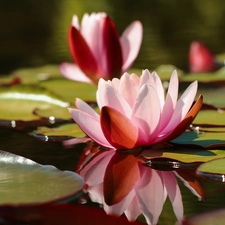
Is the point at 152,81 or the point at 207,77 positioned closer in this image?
the point at 152,81

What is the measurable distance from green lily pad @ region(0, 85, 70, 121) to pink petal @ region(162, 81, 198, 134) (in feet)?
2.17

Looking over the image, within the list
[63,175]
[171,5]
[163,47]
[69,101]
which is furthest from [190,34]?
[63,175]

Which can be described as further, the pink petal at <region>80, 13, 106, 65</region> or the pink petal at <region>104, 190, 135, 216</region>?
the pink petal at <region>80, 13, 106, 65</region>

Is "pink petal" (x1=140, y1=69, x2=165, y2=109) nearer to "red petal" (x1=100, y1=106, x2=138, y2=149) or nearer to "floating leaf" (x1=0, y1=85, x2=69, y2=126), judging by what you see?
"red petal" (x1=100, y1=106, x2=138, y2=149)

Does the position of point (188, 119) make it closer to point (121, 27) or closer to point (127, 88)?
point (127, 88)

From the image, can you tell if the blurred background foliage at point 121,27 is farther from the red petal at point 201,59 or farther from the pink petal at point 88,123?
the pink petal at point 88,123

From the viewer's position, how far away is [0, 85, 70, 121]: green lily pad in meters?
2.10

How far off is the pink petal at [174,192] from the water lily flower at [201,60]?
58.2 inches

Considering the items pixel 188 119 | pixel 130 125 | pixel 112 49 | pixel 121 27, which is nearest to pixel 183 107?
pixel 188 119

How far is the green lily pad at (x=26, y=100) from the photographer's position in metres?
2.10

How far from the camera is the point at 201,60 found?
2.81 metres

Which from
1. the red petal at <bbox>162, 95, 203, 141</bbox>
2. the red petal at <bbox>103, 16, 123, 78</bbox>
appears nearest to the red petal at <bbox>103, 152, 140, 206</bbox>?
the red petal at <bbox>162, 95, 203, 141</bbox>

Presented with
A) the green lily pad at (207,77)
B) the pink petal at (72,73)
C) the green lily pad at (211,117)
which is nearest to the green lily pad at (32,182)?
the green lily pad at (211,117)

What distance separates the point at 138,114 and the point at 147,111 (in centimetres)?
2
